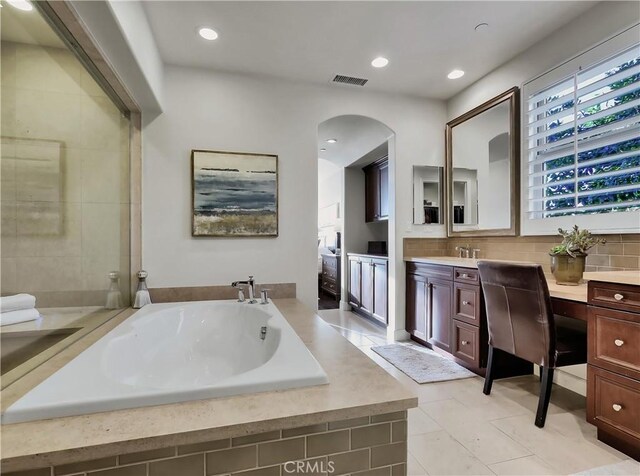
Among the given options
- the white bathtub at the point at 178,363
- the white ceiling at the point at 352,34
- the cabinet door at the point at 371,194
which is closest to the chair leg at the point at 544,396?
the white bathtub at the point at 178,363

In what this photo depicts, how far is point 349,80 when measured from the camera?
3020 mm

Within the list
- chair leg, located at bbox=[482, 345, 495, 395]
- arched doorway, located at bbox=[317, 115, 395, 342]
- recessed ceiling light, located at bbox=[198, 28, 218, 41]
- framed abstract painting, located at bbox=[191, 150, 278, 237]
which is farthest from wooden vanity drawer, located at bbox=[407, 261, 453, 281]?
recessed ceiling light, located at bbox=[198, 28, 218, 41]

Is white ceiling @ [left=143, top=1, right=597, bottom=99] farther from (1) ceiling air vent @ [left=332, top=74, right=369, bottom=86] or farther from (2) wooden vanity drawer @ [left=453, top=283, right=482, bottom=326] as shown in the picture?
(2) wooden vanity drawer @ [left=453, top=283, right=482, bottom=326]

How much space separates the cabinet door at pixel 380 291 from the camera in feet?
12.5

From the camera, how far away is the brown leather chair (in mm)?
1813

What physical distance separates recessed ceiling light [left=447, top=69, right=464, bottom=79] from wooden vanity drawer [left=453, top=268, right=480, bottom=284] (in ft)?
5.93

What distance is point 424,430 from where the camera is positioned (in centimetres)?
183

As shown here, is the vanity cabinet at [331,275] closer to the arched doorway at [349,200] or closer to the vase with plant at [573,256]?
the arched doorway at [349,200]

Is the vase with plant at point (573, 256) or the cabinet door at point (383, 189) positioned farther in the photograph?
the cabinet door at point (383, 189)

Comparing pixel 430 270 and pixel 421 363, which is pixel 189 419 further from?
pixel 430 270

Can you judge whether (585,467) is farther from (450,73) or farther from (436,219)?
(450,73)

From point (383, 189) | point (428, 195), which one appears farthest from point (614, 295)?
point (383, 189)

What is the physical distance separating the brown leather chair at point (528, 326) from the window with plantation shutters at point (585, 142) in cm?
73

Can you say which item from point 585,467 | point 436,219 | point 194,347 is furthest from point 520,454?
point 436,219
